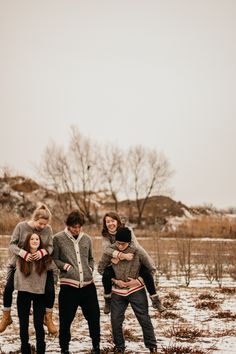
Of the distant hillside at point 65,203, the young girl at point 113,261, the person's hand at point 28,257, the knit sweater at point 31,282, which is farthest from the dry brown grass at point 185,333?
the distant hillside at point 65,203

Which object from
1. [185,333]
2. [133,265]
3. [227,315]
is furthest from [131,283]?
[227,315]

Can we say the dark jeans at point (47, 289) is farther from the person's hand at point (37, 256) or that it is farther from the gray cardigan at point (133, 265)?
the gray cardigan at point (133, 265)

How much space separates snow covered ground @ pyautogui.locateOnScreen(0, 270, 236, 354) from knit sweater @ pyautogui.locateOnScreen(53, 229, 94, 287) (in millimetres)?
938

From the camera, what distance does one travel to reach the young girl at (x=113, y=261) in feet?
16.1

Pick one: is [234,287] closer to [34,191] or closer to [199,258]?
[199,258]

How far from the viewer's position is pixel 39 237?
4.82m

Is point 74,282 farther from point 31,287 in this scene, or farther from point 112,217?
point 112,217

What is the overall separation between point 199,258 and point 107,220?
31.1ft

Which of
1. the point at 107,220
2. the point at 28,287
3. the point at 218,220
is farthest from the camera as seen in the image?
the point at 218,220

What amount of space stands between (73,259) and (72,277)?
8.1 inches

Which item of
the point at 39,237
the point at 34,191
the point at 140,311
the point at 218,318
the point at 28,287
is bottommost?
the point at 218,318

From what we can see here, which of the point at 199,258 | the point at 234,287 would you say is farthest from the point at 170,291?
the point at 199,258

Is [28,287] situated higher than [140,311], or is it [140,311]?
[28,287]

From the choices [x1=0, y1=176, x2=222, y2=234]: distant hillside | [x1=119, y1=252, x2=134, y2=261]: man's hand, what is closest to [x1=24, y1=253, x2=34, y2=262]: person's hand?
[x1=119, y1=252, x2=134, y2=261]: man's hand
